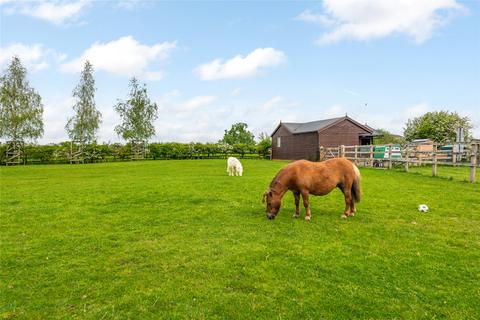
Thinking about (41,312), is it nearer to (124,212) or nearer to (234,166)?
(124,212)

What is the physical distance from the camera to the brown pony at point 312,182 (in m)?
7.14

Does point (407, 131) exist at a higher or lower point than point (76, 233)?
higher

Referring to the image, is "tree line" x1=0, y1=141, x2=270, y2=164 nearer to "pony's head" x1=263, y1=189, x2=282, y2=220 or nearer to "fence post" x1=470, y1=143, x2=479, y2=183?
"fence post" x1=470, y1=143, x2=479, y2=183

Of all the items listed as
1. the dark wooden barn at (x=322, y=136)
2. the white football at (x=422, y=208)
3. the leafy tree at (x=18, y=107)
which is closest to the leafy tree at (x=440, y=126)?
the dark wooden barn at (x=322, y=136)

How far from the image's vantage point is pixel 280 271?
171 inches

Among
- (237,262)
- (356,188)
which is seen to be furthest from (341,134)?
(237,262)

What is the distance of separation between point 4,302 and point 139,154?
3779 cm

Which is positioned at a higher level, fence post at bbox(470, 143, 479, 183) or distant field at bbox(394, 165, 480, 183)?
fence post at bbox(470, 143, 479, 183)

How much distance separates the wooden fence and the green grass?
681 cm

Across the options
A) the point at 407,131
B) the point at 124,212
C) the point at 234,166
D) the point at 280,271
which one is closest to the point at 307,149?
the point at 234,166

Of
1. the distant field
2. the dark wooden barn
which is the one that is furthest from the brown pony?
the dark wooden barn

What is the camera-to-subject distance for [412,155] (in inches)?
913

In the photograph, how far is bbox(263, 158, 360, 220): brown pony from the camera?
714cm

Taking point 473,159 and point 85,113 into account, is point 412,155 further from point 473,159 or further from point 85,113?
point 85,113
